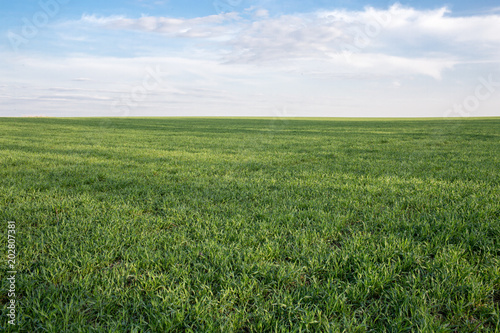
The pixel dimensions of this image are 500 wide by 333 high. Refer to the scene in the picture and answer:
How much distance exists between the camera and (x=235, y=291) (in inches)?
114

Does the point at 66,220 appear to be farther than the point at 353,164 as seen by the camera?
No

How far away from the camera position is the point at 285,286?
3.06 m

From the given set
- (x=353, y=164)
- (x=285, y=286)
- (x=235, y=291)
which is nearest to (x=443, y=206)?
(x=285, y=286)

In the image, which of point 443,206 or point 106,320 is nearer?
point 106,320

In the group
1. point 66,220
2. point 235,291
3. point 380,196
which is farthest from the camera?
point 380,196

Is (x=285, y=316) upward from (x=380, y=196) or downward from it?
downward

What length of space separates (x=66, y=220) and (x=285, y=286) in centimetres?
380

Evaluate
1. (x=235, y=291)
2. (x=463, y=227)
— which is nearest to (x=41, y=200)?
(x=235, y=291)

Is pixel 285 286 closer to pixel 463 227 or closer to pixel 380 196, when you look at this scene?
pixel 463 227

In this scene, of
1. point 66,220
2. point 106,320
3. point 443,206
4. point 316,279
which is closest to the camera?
point 106,320

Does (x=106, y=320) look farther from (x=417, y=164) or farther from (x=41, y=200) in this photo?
(x=417, y=164)

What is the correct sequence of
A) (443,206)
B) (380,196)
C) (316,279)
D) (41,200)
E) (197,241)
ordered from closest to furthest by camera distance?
(316,279)
(197,241)
(443,206)
(41,200)
(380,196)

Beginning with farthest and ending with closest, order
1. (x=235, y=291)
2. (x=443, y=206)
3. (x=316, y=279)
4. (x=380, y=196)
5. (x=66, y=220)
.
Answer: (x=380, y=196)
(x=443, y=206)
(x=66, y=220)
(x=316, y=279)
(x=235, y=291)

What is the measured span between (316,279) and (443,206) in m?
3.74
